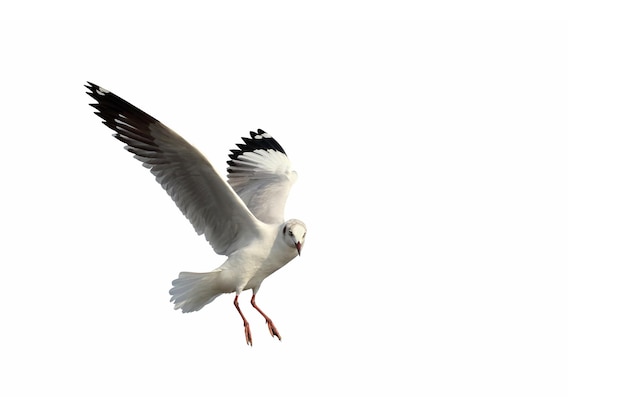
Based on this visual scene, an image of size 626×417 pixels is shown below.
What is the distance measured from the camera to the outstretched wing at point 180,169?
8875 mm

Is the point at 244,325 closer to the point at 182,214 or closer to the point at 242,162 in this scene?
the point at 182,214

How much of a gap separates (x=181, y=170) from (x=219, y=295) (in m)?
1.19

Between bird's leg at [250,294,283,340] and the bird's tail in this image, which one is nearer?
the bird's tail

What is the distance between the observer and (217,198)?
29.8ft

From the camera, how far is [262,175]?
10.5 m

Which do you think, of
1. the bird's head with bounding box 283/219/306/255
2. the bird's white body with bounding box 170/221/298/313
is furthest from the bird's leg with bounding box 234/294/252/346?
the bird's head with bounding box 283/219/306/255

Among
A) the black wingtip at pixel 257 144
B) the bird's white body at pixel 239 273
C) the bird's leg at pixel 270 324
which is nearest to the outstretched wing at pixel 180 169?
the bird's white body at pixel 239 273

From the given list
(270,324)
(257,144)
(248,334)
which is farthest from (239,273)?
(257,144)

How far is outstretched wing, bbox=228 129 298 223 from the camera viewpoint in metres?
9.96

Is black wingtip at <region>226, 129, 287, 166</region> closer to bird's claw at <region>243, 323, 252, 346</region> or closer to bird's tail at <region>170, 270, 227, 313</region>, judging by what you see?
bird's tail at <region>170, 270, 227, 313</region>

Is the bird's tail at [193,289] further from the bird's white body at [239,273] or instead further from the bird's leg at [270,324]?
the bird's leg at [270,324]

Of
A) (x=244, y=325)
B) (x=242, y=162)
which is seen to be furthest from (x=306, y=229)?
(x=242, y=162)

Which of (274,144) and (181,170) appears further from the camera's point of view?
(274,144)

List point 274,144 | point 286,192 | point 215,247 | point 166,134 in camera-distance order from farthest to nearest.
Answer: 1. point 274,144
2. point 286,192
3. point 215,247
4. point 166,134
